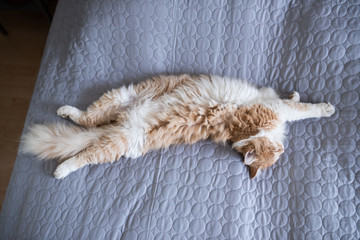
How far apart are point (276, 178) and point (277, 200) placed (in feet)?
0.41

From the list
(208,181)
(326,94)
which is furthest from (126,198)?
(326,94)

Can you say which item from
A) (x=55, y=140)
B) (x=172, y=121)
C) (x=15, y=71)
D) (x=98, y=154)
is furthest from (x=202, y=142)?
(x=15, y=71)

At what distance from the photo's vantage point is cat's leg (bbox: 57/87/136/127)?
136 centimetres

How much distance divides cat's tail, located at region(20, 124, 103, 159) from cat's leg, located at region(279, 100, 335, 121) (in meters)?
1.17

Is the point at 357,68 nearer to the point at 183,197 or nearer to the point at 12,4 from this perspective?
the point at 183,197

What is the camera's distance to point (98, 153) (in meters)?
1.28

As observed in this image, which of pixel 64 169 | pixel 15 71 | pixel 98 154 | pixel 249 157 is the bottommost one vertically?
pixel 64 169

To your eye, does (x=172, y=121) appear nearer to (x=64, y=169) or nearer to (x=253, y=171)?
(x=253, y=171)

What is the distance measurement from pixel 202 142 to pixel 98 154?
0.64 m

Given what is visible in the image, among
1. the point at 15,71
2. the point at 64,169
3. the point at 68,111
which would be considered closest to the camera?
the point at 64,169

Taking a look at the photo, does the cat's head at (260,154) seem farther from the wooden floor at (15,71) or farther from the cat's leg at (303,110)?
the wooden floor at (15,71)

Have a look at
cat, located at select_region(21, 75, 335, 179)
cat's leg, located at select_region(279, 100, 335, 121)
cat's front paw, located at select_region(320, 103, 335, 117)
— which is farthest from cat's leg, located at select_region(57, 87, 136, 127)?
cat's front paw, located at select_region(320, 103, 335, 117)

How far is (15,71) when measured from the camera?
2049mm

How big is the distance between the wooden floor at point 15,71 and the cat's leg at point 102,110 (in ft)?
2.83
